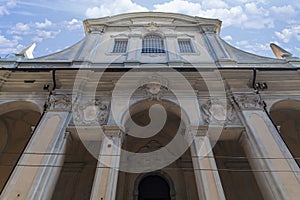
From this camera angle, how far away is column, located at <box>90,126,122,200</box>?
6.22 m

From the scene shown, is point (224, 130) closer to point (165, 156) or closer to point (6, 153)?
point (165, 156)

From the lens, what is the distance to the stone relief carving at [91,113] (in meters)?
8.43

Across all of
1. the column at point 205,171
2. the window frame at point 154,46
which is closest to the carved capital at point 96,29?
the window frame at point 154,46

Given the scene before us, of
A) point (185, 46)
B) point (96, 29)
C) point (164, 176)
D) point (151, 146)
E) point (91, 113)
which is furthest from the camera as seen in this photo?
point (96, 29)

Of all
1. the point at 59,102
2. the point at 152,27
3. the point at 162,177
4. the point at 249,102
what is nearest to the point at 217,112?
the point at 249,102

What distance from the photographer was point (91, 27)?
15.6 meters

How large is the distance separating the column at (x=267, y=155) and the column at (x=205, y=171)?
Answer: 1369 millimetres

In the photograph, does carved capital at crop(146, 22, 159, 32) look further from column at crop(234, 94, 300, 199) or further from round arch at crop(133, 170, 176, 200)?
round arch at crop(133, 170, 176, 200)

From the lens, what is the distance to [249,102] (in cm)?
901

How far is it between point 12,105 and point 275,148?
9.58m

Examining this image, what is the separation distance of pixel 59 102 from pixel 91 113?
1330 mm

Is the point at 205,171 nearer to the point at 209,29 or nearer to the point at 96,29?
the point at 209,29

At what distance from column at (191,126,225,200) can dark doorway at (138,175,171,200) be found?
2.85 m

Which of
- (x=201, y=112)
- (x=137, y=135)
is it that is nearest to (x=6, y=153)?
(x=137, y=135)
